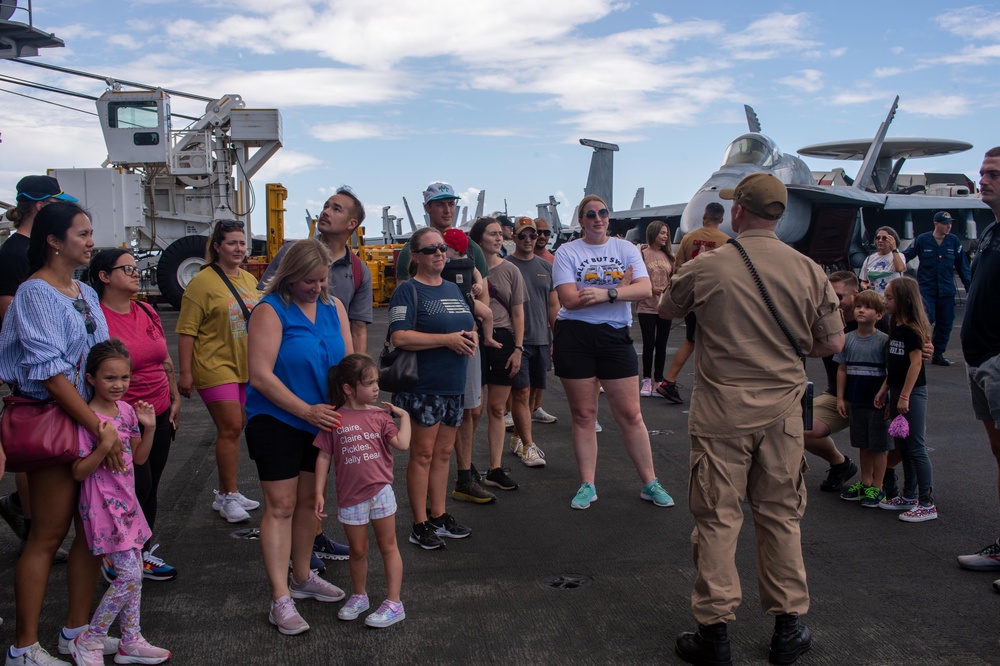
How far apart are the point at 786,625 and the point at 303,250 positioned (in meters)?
2.50

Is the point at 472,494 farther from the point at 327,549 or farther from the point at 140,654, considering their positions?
the point at 140,654

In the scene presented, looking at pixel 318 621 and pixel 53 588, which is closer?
pixel 318 621

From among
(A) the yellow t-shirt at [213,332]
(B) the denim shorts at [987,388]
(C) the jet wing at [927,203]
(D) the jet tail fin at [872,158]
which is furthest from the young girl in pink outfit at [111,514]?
(D) the jet tail fin at [872,158]

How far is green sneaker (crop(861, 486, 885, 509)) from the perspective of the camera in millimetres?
4918

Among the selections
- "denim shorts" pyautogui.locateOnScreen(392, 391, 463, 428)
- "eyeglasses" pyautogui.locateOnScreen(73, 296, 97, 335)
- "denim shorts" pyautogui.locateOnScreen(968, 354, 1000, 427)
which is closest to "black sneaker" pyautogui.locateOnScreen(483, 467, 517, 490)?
"denim shorts" pyautogui.locateOnScreen(392, 391, 463, 428)

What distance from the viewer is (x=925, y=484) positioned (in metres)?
4.69

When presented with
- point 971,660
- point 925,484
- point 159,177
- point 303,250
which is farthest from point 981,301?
point 159,177

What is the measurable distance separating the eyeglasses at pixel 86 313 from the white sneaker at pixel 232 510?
191 centimetres

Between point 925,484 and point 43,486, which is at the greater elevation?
point 43,486

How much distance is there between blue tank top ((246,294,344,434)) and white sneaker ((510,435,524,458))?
302 cm

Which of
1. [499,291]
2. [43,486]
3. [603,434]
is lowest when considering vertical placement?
[603,434]

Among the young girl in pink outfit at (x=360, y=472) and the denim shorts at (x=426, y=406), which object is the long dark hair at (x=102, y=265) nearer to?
the young girl in pink outfit at (x=360, y=472)

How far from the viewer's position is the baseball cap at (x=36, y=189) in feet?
12.5

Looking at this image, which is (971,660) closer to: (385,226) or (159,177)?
(159,177)
